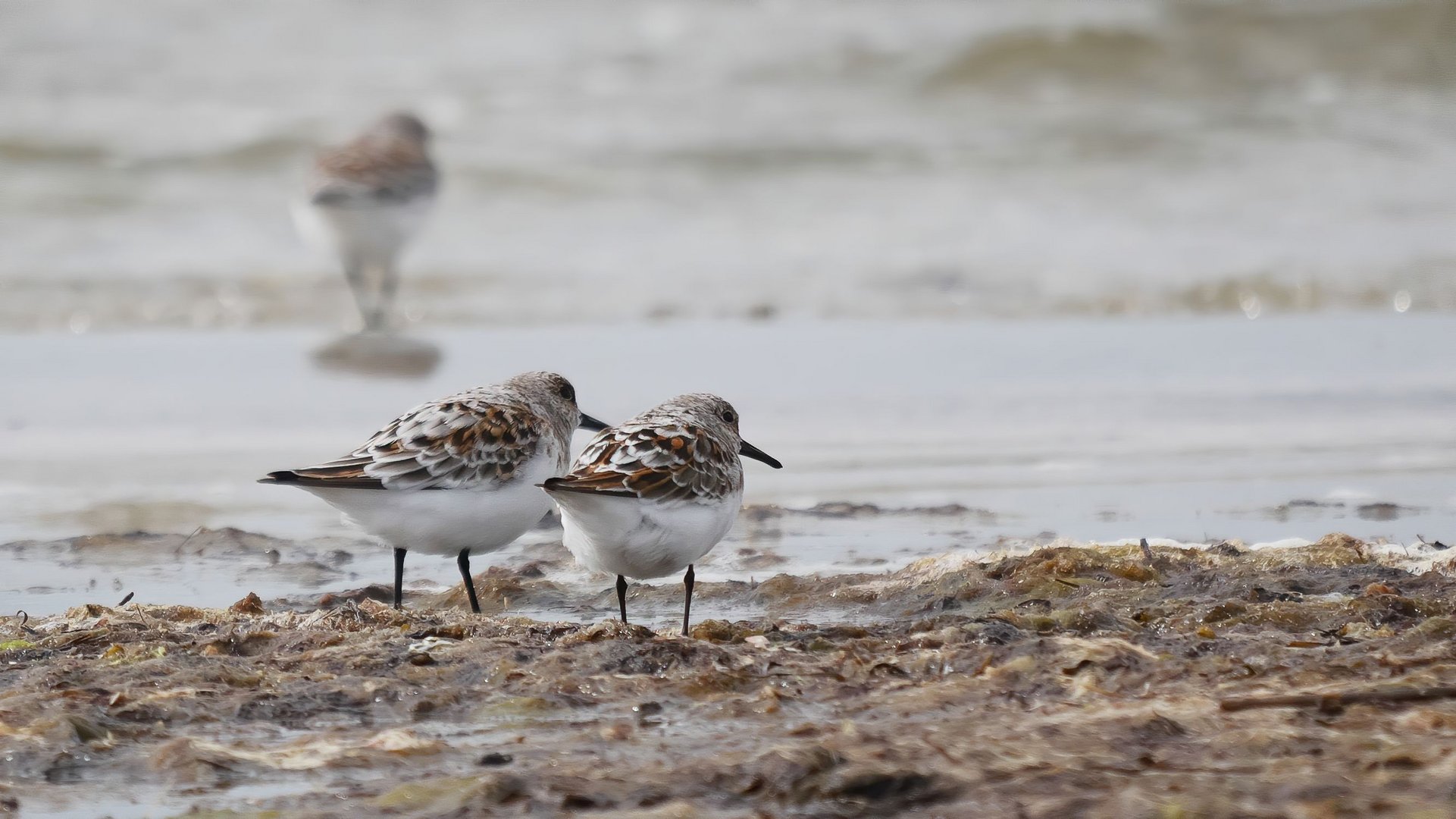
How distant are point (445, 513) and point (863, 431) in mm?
3269

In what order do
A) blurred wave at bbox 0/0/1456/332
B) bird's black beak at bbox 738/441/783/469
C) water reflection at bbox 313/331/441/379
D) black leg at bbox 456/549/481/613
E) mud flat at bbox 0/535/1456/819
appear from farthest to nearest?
blurred wave at bbox 0/0/1456/332 → water reflection at bbox 313/331/441/379 → bird's black beak at bbox 738/441/783/469 → black leg at bbox 456/549/481/613 → mud flat at bbox 0/535/1456/819

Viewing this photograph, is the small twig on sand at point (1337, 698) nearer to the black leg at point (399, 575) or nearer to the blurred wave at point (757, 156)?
the black leg at point (399, 575)

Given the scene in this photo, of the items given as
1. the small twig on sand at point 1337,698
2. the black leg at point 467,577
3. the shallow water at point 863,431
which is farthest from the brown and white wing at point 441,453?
the small twig on sand at point 1337,698

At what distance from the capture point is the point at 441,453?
16.1 ft

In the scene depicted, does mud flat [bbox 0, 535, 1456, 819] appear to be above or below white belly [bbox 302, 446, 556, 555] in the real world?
below

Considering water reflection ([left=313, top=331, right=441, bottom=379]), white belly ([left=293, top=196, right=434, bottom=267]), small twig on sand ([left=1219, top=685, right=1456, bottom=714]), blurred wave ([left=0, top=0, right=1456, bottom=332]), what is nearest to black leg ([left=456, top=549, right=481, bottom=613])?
small twig on sand ([left=1219, top=685, right=1456, bottom=714])

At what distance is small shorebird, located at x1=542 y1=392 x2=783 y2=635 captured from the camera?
4.47 meters

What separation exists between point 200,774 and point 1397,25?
66.1 ft

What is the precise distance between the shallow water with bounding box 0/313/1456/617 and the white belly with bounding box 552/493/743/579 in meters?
0.87

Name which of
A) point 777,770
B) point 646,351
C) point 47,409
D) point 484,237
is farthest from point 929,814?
point 484,237

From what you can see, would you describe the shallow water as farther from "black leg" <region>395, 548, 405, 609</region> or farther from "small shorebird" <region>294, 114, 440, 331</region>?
"small shorebird" <region>294, 114, 440, 331</region>

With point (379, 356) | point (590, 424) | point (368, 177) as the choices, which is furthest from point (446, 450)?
point (368, 177)

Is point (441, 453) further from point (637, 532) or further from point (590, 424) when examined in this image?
point (590, 424)

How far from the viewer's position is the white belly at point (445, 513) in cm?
488
